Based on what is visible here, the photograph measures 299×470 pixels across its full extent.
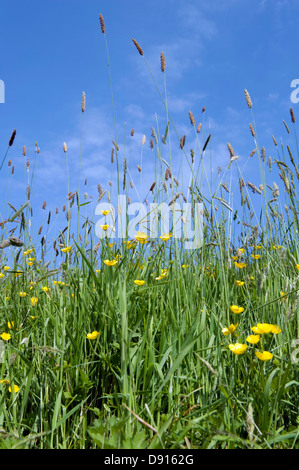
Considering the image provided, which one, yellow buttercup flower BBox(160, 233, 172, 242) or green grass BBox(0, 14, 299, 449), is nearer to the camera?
green grass BBox(0, 14, 299, 449)

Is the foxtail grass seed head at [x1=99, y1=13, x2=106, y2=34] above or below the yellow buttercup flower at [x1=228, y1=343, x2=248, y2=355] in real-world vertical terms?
above

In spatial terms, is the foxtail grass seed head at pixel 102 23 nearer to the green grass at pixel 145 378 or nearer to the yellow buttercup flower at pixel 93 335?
the green grass at pixel 145 378

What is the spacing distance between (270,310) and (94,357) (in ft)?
2.68

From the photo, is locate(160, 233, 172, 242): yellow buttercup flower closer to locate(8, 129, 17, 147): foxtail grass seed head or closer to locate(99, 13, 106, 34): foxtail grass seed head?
locate(8, 129, 17, 147): foxtail grass seed head

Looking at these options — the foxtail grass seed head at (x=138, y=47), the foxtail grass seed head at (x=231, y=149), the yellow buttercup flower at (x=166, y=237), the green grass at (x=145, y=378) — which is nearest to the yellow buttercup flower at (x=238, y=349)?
the green grass at (x=145, y=378)

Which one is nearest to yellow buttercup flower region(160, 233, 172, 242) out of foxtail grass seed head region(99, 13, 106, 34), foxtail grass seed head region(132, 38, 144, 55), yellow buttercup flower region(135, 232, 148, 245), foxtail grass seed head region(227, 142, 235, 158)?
yellow buttercup flower region(135, 232, 148, 245)

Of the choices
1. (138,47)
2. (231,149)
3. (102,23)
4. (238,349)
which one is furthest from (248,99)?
(238,349)

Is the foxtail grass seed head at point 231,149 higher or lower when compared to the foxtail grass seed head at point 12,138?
lower
